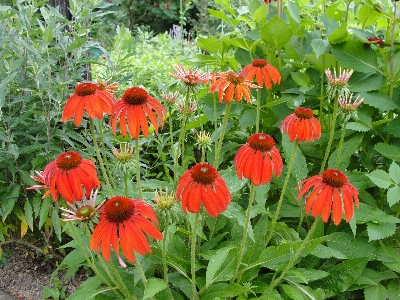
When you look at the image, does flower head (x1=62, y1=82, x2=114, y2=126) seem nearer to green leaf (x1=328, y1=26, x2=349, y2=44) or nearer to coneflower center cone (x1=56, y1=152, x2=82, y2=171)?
coneflower center cone (x1=56, y1=152, x2=82, y2=171)

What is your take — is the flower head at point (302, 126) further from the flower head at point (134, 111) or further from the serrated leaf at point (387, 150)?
the serrated leaf at point (387, 150)

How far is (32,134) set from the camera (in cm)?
201

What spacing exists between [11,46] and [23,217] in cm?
77

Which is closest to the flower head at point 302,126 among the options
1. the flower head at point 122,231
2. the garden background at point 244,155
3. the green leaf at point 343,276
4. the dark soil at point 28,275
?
the garden background at point 244,155

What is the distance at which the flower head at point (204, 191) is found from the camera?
1.02 meters

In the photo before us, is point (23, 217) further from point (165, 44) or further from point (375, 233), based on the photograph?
point (165, 44)

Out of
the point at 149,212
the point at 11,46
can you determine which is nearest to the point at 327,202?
the point at 149,212

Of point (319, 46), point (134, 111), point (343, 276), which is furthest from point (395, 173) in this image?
point (134, 111)

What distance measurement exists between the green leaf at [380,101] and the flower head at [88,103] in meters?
1.03

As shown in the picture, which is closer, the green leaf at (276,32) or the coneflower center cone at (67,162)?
the coneflower center cone at (67,162)

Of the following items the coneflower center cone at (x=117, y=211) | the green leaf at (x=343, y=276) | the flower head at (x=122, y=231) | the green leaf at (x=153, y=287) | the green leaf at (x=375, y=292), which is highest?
the coneflower center cone at (x=117, y=211)

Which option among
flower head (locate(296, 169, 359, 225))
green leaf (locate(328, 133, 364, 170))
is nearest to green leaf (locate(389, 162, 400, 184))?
green leaf (locate(328, 133, 364, 170))

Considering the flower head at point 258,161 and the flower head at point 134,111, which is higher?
the flower head at point 134,111

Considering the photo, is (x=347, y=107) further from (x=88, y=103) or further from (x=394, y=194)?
(x=88, y=103)
